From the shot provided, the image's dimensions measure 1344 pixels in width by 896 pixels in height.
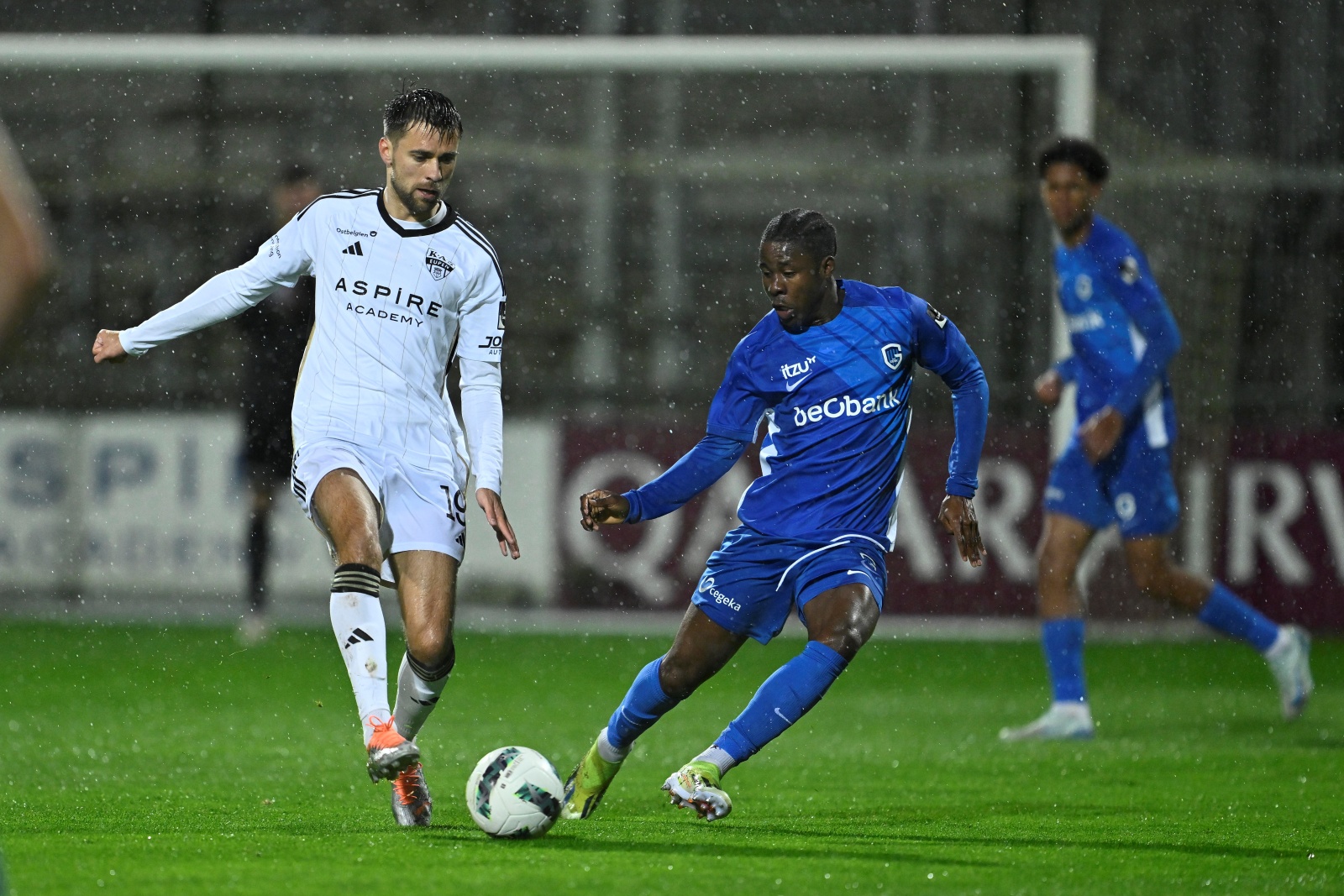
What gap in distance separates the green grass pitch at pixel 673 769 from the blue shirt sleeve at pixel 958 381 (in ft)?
3.08

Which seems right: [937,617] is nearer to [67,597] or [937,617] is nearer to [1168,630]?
[1168,630]

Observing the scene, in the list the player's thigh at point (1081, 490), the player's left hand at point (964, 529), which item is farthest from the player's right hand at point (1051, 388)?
the player's left hand at point (964, 529)

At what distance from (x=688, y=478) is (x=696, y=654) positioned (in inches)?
18.3

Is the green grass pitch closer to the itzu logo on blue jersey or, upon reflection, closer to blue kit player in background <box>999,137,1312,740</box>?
blue kit player in background <box>999,137,1312,740</box>

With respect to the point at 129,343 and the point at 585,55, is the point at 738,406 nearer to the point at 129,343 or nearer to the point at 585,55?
the point at 129,343

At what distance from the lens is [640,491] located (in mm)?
4879

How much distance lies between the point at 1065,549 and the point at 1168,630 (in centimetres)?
390

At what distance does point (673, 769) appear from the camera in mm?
6062

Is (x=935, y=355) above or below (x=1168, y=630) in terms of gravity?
above

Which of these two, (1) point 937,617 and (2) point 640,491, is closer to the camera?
(2) point 640,491

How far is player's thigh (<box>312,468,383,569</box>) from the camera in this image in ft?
15.2

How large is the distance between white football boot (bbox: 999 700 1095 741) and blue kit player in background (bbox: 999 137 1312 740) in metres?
0.02

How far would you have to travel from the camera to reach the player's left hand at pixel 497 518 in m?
4.70

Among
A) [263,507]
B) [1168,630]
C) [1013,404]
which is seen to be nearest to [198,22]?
[263,507]
